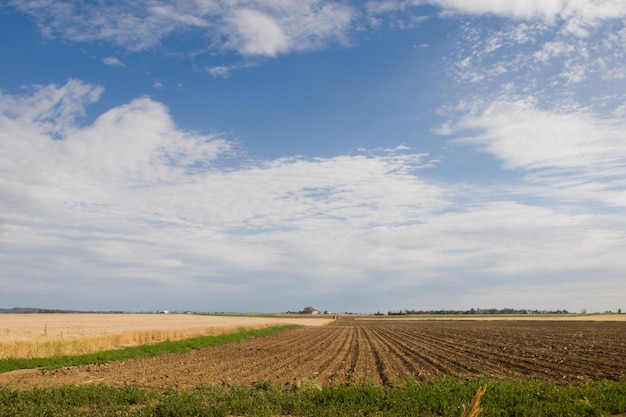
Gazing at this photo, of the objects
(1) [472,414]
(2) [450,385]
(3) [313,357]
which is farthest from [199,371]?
(1) [472,414]

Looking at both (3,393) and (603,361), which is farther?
(603,361)

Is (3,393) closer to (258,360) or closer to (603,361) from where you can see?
(258,360)

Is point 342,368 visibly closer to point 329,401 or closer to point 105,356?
point 329,401

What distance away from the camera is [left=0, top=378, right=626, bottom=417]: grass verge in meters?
13.2

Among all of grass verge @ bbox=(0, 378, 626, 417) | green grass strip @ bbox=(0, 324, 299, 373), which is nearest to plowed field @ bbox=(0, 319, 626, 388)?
green grass strip @ bbox=(0, 324, 299, 373)

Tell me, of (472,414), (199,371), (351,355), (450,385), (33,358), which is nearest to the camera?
(472,414)

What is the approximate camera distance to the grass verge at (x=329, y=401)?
13.2 m

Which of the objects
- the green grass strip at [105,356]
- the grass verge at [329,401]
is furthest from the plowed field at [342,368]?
the grass verge at [329,401]

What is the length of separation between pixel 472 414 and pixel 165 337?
45.1 m

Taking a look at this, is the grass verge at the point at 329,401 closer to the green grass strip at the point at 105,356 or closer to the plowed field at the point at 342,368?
the plowed field at the point at 342,368

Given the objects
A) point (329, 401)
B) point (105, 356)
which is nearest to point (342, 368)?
point (329, 401)

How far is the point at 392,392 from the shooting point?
1565cm

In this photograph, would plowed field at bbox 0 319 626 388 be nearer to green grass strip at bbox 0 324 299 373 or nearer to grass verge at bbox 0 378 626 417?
green grass strip at bbox 0 324 299 373

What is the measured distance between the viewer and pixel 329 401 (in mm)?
14719
